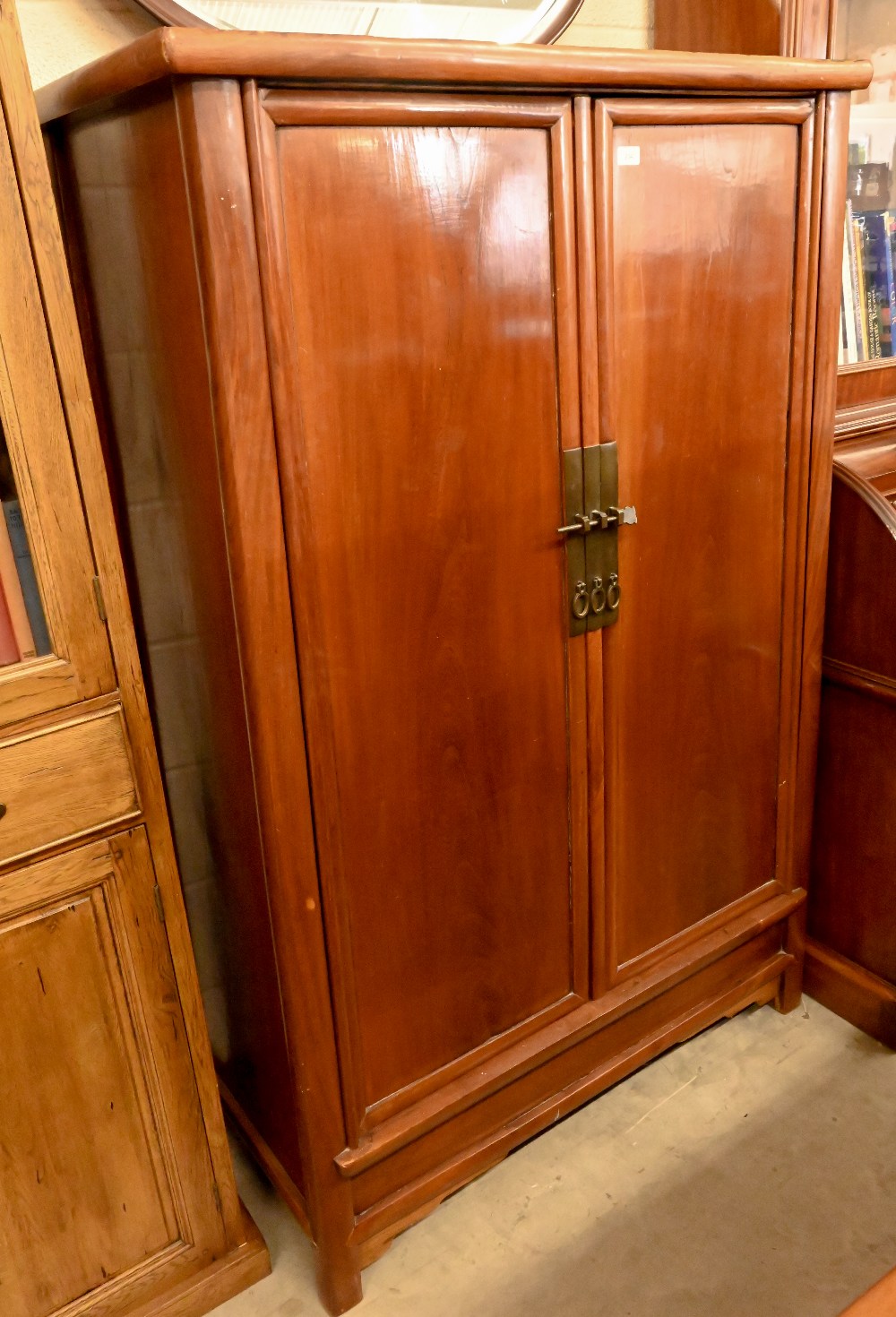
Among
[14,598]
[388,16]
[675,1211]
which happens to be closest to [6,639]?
[14,598]

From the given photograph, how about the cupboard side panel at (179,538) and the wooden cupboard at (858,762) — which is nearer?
the cupboard side panel at (179,538)

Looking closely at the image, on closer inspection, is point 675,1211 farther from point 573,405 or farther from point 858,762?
point 573,405

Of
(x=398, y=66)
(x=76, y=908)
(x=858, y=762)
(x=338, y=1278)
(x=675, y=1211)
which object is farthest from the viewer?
(x=858, y=762)

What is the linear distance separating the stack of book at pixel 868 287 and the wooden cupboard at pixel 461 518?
32 cm

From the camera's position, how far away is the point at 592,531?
1451mm

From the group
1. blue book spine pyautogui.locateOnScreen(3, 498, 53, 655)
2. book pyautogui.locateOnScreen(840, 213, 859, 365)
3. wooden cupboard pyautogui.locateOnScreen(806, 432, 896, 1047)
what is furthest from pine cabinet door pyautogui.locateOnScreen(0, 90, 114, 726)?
book pyautogui.locateOnScreen(840, 213, 859, 365)

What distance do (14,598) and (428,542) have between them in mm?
498

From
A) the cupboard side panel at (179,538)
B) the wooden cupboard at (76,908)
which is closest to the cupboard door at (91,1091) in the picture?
the wooden cupboard at (76,908)

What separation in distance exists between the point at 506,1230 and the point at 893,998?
0.82 meters

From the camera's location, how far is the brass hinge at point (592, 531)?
1.41 m

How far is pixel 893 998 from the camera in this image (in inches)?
74.6

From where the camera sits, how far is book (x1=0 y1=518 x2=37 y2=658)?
1168 mm

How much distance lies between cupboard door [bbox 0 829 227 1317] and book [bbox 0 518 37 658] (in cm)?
27

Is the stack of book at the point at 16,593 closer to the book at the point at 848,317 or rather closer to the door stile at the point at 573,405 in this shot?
the door stile at the point at 573,405
